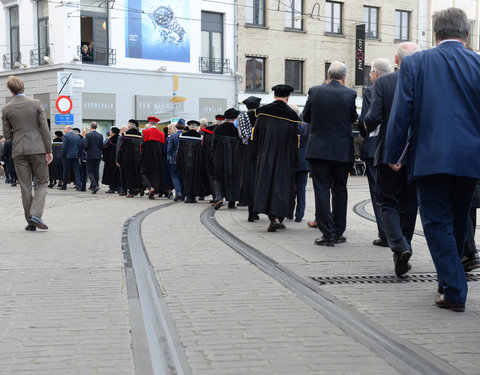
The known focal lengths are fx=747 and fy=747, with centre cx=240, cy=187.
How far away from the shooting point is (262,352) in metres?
3.95

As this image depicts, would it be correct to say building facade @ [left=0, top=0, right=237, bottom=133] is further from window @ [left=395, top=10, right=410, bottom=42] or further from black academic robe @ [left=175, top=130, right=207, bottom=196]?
black academic robe @ [left=175, top=130, right=207, bottom=196]

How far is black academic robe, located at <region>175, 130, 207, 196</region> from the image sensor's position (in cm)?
1617

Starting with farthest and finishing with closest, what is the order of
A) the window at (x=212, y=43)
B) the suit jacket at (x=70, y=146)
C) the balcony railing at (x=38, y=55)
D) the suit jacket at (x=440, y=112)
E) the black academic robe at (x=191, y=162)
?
the window at (x=212, y=43)
the balcony railing at (x=38, y=55)
the suit jacket at (x=70, y=146)
the black academic robe at (x=191, y=162)
the suit jacket at (x=440, y=112)

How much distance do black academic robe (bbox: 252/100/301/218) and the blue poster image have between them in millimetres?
22964

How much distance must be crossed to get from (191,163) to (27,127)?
265 inches

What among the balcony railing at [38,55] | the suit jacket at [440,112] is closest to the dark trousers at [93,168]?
the balcony railing at [38,55]

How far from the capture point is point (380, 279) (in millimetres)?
6121

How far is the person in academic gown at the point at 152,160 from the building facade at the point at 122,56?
11656 mm

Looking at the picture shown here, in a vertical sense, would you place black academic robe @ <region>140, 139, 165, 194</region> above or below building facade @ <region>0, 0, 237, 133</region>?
below

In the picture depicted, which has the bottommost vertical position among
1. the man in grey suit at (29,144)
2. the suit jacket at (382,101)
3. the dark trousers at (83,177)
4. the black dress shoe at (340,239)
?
the dark trousers at (83,177)

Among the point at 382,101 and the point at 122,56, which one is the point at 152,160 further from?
the point at 122,56

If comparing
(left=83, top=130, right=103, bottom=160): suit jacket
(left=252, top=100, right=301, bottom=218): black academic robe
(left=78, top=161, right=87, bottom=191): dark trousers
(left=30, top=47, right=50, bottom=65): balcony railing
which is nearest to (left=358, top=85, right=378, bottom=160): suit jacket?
(left=252, top=100, right=301, bottom=218): black academic robe

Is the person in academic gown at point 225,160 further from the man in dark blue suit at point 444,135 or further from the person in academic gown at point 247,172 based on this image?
the man in dark blue suit at point 444,135

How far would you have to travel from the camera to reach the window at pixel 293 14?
1407 inches
